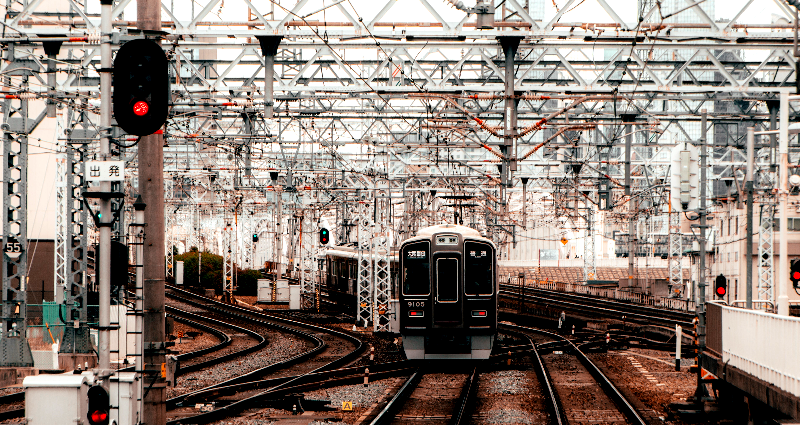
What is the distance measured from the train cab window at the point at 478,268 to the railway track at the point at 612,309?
15.7 m

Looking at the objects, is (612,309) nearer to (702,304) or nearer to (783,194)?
(702,304)

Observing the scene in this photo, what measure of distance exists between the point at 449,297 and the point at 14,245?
348 inches

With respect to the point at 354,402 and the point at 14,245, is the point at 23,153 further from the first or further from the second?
the point at 354,402

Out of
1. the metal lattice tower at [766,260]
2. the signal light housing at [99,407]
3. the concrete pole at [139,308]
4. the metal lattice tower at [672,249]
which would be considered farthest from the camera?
the metal lattice tower at [672,249]

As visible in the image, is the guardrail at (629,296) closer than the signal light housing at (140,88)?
No

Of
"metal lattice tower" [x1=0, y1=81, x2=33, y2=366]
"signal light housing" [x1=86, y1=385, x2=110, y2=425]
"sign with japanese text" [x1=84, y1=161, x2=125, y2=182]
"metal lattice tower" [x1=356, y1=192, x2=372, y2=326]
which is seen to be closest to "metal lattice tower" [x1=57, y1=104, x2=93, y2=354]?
"metal lattice tower" [x1=0, y1=81, x2=33, y2=366]

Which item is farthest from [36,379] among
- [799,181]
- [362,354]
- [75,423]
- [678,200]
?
[362,354]

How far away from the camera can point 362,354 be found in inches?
875

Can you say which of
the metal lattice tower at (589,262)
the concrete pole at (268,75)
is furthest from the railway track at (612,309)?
the concrete pole at (268,75)

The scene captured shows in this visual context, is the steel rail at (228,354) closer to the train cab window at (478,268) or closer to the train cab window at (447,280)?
the train cab window at (447,280)

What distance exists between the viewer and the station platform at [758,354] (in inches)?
359

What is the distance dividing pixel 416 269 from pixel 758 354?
7897mm

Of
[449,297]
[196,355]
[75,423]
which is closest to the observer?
[75,423]

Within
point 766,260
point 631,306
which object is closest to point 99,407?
point 766,260
